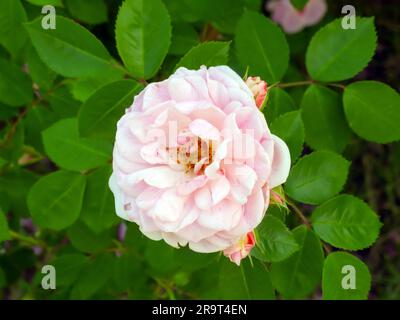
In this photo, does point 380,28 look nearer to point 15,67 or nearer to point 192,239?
point 15,67

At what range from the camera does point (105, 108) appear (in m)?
0.87

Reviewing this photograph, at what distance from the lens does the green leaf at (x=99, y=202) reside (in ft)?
3.45

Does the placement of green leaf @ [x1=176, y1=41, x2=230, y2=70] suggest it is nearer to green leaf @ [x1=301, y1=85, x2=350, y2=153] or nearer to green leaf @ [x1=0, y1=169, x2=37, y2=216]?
green leaf @ [x1=301, y1=85, x2=350, y2=153]

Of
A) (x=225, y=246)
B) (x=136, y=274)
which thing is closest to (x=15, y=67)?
(x=136, y=274)

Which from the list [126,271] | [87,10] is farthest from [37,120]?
[126,271]

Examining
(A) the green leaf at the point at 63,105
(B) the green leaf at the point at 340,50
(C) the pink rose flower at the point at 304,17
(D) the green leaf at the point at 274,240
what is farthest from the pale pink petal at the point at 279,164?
(C) the pink rose flower at the point at 304,17

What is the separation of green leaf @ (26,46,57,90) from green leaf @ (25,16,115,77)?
0.16 meters

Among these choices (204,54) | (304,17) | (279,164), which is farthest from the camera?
(304,17)

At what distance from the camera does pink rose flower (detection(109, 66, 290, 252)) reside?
2.23ft

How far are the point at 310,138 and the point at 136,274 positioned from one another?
53 centimetres

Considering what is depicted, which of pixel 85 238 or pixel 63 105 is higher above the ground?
pixel 63 105

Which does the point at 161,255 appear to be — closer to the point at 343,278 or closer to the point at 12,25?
the point at 343,278

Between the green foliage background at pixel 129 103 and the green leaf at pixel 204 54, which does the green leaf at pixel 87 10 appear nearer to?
the green foliage background at pixel 129 103

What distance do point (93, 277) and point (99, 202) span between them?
0.26 meters
